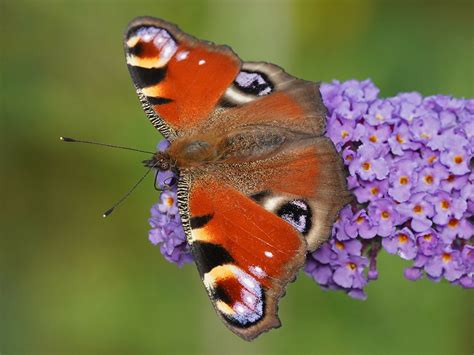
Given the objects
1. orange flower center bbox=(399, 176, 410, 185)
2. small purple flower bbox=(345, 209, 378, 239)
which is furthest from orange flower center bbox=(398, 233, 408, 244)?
orange flower center bbox=(399, 176, 410, 185)

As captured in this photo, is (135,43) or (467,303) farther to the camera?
(467,303)

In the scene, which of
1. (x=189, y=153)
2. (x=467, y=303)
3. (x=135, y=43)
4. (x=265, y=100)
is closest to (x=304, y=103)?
(x=265, y=100)

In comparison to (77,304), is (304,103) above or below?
above

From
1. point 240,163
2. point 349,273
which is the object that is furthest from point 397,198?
point 240,163

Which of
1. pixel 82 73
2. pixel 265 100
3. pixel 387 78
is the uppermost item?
pixel 265 100

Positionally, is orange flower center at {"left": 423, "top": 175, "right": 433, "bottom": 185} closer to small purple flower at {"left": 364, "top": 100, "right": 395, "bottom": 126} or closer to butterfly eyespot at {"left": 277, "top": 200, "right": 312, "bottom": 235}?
small purple flower at {"left": 364, "top": 100, "right": 395, "bottom": 126}

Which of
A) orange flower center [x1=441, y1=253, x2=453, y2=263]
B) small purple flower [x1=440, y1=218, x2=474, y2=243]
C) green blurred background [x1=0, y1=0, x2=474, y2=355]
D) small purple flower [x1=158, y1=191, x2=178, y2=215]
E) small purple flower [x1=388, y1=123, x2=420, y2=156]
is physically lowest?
green blurred background [x1=0, y1=0, x2=474, y2=355]

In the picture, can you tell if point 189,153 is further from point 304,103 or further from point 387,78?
point 387,78

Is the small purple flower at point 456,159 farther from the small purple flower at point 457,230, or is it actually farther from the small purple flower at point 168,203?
the small purple flower at point 168,203

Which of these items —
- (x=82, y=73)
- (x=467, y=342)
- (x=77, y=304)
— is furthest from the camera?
(x=82, y=73)
